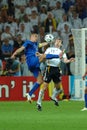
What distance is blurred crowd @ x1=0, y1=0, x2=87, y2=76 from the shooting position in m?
27.7

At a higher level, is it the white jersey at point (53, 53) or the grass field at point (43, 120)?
the white jersey at point (53, 53)

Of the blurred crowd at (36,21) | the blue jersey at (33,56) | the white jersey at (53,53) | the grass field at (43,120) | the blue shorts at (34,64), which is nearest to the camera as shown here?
the grass field at (43,120)

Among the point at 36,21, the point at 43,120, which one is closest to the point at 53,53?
the point at 43,120

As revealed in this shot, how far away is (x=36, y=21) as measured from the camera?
29188 millimetres

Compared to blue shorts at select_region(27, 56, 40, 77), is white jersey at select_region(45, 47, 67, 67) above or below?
above

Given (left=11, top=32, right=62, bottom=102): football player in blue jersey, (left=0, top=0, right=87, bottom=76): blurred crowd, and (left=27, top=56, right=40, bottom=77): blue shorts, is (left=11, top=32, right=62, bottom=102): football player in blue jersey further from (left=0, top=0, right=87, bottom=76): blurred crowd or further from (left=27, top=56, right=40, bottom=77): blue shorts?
(left=0, top=0, right=87, bottom=76): blurred crowd

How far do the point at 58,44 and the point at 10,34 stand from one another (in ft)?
24.9

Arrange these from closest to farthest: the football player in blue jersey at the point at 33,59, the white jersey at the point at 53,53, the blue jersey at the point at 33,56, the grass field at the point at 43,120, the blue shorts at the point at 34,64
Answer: the grass field at the point at 43,120 < the white jersey at the point at 53,53 < the football player in blue jersey at the point at 33,59 < the blue jersey at the point at 33,56 < the blue shorts at the point at 34,64

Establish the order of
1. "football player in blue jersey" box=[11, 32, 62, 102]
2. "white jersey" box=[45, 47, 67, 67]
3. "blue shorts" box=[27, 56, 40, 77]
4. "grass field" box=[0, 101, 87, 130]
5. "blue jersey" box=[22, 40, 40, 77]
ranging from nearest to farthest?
"grass field" box=[0, 101, 87, 130], "white jersey" box=[45, 47, 67, 67], "football player in blue jersey" box=[11, 32, 62, 102], "blue jersey" box=[22, 40, 40, 77], "blue shorts" box=[27, 56, 40, 77]

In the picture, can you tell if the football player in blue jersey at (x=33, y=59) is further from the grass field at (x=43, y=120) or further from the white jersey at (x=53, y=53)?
the grass field at (x=43, y=120)

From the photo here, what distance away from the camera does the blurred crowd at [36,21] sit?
2767cm

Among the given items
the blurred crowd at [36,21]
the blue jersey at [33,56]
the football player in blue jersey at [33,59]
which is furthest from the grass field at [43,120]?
the blurred crowd at [36,21]

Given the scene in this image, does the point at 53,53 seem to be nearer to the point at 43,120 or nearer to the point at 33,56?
the point at 33,56

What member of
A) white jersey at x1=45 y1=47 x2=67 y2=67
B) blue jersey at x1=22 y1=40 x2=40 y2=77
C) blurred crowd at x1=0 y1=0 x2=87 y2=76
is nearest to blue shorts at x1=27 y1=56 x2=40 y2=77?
blue jersey at x1=22 y1=40 x2=40 y2=77
